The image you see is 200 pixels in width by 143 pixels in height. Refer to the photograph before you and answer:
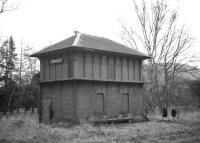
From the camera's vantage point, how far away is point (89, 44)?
24.3 meters

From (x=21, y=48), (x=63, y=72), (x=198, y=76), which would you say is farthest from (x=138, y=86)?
(x=21, y=48)

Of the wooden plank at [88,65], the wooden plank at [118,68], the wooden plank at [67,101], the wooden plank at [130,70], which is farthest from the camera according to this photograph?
the wooden plank at [130,70]

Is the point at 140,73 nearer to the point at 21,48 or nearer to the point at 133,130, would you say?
the point at 133,130

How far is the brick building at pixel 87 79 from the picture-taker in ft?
76.0

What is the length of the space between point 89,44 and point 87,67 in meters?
1.91

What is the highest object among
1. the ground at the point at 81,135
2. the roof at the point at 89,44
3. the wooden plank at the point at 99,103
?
the roof at the point at 89,44

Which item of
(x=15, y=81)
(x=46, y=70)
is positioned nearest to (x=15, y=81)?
(x=15, y=81)

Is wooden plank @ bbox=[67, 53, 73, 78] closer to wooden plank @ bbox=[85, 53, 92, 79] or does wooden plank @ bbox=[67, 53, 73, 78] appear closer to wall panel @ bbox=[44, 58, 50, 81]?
wooden plank @ bbox=[85, 53, 92, 79]

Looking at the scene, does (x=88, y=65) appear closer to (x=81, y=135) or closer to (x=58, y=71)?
(x=58, y=71)

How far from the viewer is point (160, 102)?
37.6 m

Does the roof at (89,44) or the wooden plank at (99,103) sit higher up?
the roof at (89,44)

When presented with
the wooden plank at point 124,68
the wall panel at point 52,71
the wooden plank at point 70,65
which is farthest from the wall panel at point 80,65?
the wooden plank at point 124,68

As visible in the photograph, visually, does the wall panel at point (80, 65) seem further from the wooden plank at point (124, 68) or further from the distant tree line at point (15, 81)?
the distant tree line at point (15, 81)

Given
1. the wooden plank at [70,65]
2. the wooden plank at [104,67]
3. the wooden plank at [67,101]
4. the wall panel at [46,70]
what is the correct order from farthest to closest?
1. the wall panel at [46,70]
2. the wooden plank at [104,67]
3. the wooden plank at [67,101]
4. the wooden plank at [70,65]
